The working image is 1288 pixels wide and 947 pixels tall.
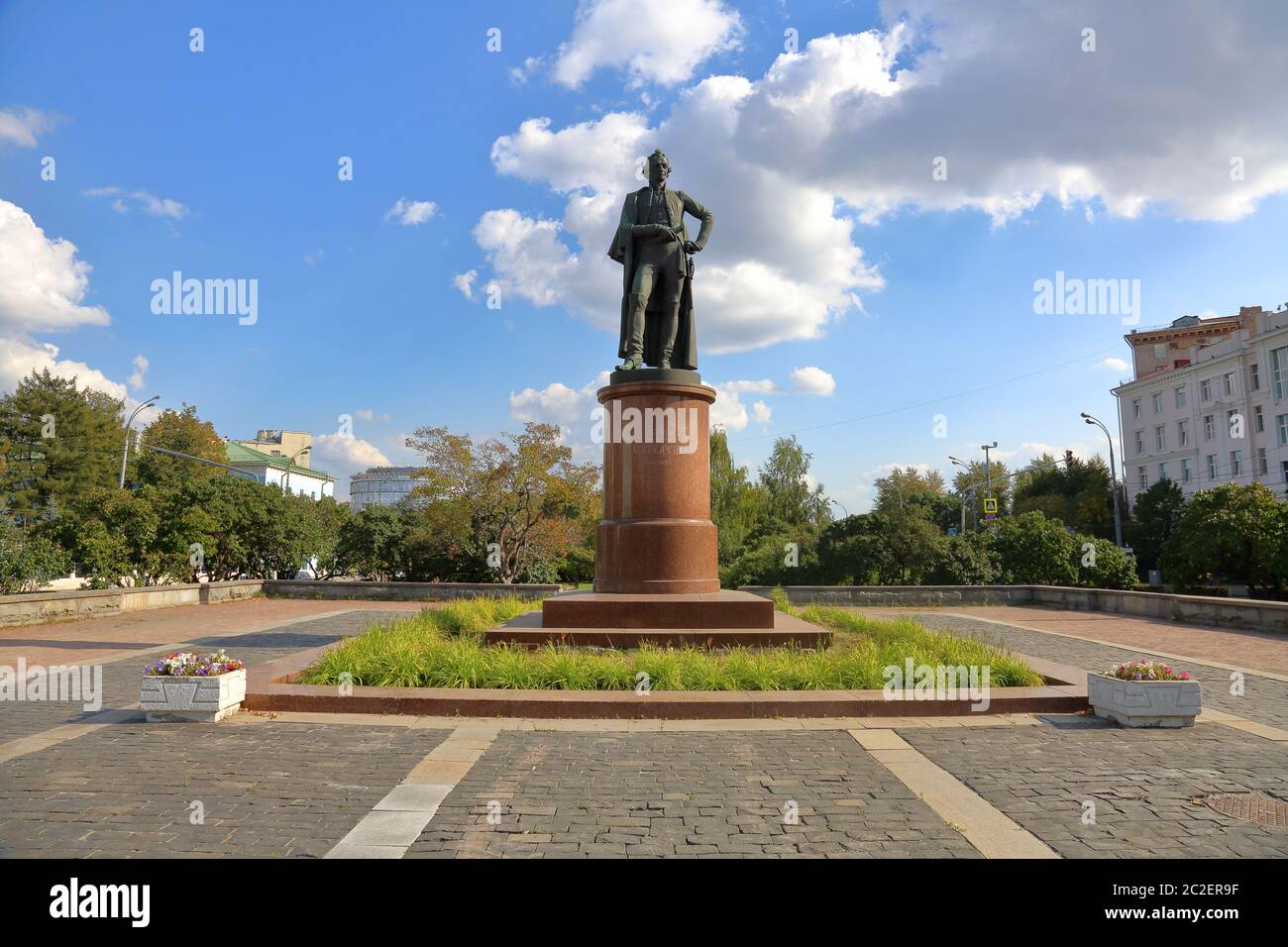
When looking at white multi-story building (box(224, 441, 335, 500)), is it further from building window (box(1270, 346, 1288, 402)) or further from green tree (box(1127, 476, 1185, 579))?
building window (box(1270, 346, 1288, 402))

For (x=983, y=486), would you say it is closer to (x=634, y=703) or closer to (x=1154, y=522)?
(x=1154, y=522)

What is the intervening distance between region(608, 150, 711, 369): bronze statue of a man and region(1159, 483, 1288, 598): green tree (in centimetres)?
1903

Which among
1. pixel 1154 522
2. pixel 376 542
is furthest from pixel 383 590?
pixel 1154 522

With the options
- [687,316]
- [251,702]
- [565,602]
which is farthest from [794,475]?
[251,702]

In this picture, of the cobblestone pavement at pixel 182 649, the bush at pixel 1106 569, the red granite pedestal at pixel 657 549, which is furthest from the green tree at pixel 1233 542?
the cobblestone pavement at pixel 182 649

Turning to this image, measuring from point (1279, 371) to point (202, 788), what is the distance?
201 feet

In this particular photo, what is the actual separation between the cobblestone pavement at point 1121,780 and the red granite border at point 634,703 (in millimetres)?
502

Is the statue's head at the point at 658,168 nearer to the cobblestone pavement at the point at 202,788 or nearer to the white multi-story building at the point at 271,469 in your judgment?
the cobblestone pavement at the point at 202,788

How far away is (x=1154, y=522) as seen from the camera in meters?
A: 46.6

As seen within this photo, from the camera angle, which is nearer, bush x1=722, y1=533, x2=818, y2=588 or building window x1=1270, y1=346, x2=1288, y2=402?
bush x1=722, y1=533, x2=818, y2=588

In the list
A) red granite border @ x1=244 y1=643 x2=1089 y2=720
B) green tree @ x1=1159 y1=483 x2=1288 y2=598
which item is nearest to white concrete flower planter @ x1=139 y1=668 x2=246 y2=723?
red granite border @ x1=244 y1=643 x2=1089 y2=720

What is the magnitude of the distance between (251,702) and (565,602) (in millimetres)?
3807

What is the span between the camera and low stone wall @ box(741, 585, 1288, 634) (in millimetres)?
16906
